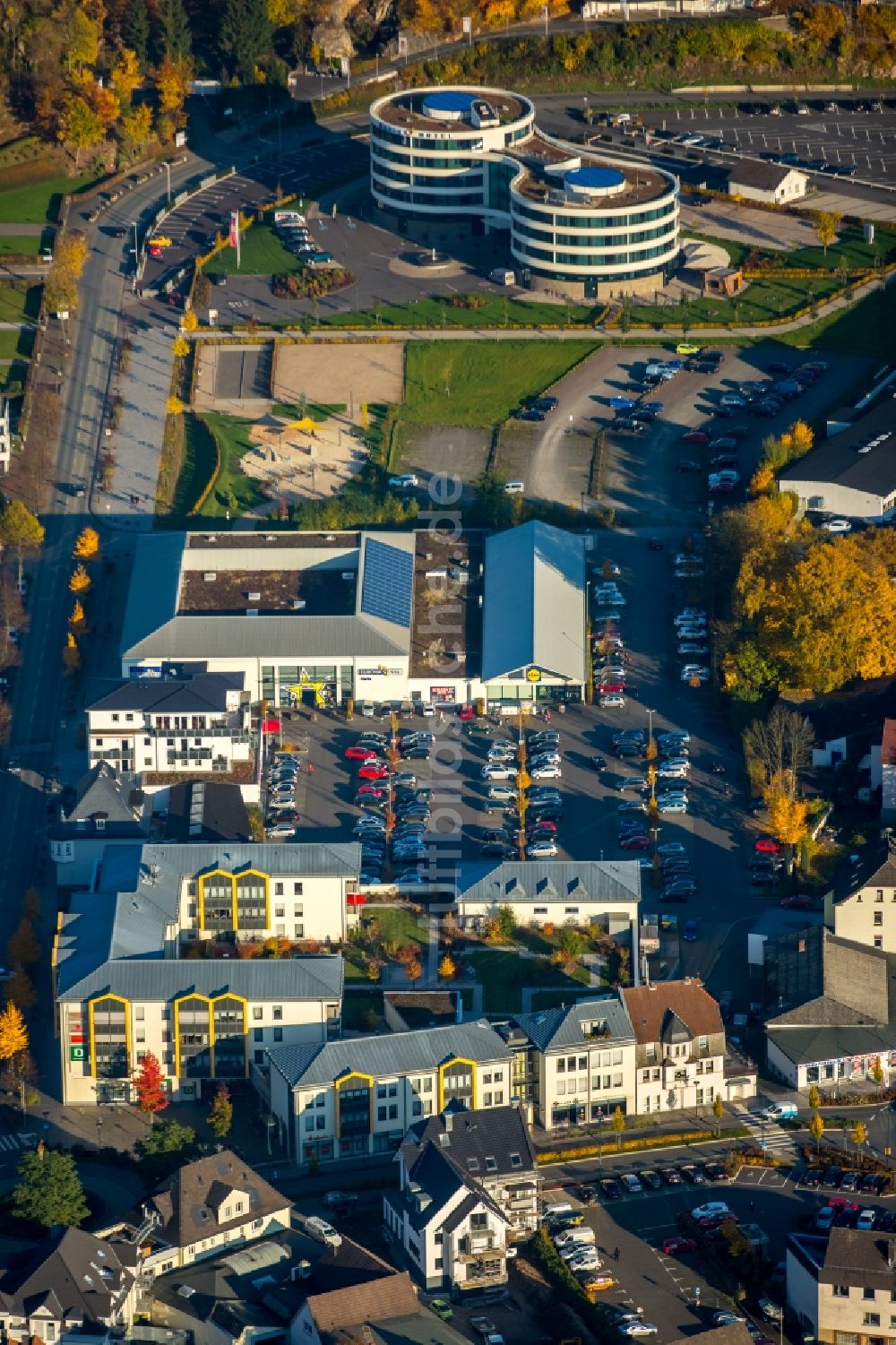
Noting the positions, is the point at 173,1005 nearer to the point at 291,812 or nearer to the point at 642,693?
the point at 291,812

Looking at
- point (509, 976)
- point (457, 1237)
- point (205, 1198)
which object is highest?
point (205, 1198)

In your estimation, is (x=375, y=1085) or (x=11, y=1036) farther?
(x=11, y=1036)

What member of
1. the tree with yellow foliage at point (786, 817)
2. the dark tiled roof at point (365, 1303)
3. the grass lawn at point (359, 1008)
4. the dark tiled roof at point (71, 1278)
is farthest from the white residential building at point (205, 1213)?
the tree with yellow foliage at point (786, 817)

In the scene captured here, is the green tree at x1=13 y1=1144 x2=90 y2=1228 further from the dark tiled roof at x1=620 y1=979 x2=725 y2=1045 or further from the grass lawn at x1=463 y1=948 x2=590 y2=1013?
the dark tiled roof at x1=620 y1=979 x2=725 y2=1045

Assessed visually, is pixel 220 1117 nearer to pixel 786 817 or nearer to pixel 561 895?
pixel 561 895

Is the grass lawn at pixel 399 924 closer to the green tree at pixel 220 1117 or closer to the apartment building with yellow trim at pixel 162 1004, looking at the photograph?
the apartment building with yellow trim at pixel 162 1004

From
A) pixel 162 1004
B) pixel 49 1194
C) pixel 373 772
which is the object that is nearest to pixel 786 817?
pixel 373 772
